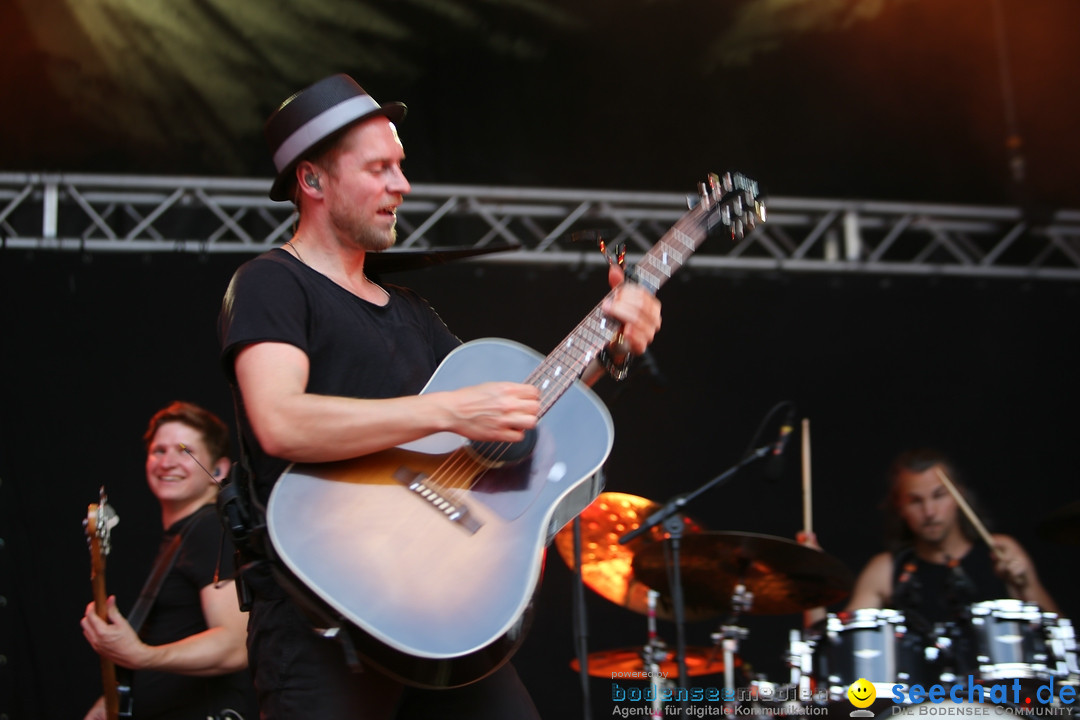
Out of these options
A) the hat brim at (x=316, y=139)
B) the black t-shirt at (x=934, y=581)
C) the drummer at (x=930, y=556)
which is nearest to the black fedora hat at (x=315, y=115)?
the hat brim at (x=316, y=139)

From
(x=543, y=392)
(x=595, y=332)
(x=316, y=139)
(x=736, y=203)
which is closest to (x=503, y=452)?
(x=543, y=392)

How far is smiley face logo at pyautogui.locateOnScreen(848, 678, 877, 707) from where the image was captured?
3.35 meters

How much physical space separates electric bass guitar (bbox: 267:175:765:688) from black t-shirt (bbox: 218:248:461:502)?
107mm

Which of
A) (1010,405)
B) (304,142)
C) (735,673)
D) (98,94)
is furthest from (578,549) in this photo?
(1010,405)

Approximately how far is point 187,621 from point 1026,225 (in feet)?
16.0

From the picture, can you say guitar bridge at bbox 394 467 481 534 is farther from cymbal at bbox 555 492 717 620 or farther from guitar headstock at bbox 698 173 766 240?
cymbal at bbox 555 492 717 620

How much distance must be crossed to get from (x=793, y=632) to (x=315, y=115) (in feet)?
9.11

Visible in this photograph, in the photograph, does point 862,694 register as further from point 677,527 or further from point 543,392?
point 543,392

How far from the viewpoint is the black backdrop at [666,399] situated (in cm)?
514

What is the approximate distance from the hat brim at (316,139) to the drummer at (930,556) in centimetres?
328

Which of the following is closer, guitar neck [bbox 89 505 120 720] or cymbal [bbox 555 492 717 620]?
guitar neck [bbox 89 505 120 720]

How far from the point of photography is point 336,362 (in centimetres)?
222

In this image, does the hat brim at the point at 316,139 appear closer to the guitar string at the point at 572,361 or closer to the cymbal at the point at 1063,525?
the guitar string at the point at 572,361

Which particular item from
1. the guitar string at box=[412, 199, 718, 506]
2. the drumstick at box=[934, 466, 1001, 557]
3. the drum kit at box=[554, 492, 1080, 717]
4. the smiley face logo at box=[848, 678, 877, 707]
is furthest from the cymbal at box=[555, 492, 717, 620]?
the guitar string at box=[412, 199, 718, 506]
